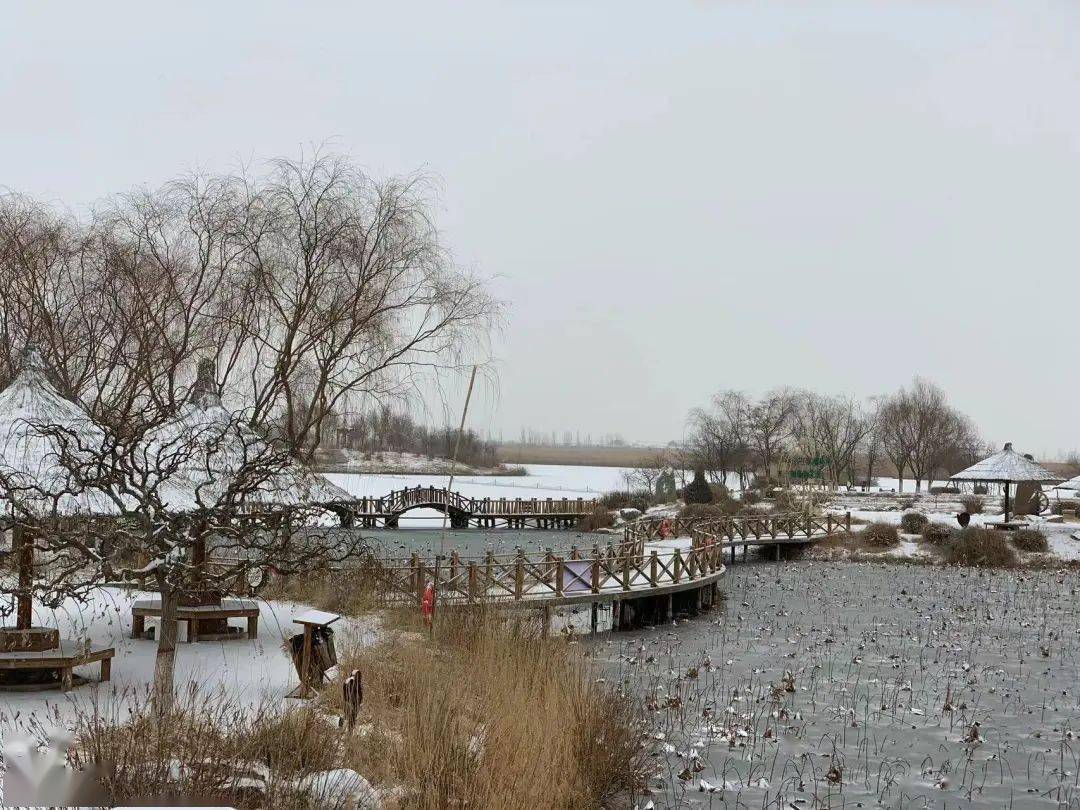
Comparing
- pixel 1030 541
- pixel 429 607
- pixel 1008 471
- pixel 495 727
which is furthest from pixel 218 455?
pixel 1008 471

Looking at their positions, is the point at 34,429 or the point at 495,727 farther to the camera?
the point at 34,429

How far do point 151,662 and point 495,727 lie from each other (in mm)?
6033

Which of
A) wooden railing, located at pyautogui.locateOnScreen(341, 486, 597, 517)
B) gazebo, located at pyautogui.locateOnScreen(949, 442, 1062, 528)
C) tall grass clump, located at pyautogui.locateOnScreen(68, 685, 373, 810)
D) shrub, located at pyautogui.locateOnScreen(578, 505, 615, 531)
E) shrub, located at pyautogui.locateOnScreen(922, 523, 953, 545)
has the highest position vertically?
gazebo, located at pyautogui.locateOnScreen(949, 442, 1062, 528)

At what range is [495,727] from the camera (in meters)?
8.92

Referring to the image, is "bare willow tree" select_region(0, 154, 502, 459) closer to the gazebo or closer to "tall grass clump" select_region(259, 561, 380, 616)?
"tall grass clump" select_region(259, 561, 380, 616)

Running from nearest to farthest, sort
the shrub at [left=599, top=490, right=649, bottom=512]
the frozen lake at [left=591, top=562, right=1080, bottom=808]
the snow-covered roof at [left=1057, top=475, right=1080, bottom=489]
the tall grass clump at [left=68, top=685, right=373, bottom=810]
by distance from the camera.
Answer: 1. the tall grass clump at [left=68, top=685, right=373, bottom=810]
2. the frozen lake at [left=591, top=562, right=1080, bottom=808]
3. the snow-covered roof at [left=1057, top=475, right=1080, bottom=489]
4. the shrub at [left=599, top=490, right=649, bottom=512]

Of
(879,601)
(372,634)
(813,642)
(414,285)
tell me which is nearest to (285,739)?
(372,634)

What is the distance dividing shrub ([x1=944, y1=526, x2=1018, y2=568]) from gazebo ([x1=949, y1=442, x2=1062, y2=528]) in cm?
510

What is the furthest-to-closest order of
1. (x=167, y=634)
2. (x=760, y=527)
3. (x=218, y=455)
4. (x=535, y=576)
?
(x=760, y=527)
(x=535, y=576)
(x=218, y=455)
(x=167, y=634)

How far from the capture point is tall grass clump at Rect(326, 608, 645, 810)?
7.95 metres

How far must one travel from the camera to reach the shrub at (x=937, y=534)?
37.1m

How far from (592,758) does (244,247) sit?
60.3 ft

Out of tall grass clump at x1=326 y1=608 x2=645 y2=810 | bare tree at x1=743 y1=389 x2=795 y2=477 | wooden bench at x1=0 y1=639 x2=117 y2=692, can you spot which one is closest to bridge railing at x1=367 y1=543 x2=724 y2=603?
tall grass clump at x1=326 y1=608 x2=645 y2=810

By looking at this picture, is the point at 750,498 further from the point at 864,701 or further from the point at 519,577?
the point at 864,701
